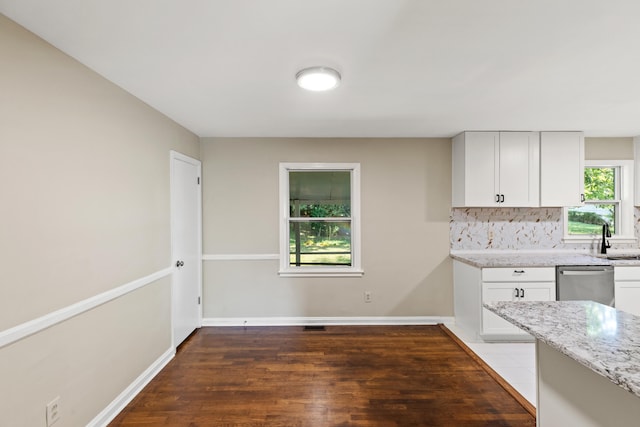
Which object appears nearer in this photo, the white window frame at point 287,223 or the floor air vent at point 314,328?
the floor air vent at point 314,328

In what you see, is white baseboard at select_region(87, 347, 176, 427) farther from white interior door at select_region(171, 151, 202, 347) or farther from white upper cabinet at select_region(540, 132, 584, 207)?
white upper cabinet at select_region(540, 132, 584, 207)

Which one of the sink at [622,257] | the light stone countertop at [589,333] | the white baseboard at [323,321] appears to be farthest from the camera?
the white baseboard at [323,321]

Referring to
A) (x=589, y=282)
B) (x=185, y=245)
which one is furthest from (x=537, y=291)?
(x=185, y=245)

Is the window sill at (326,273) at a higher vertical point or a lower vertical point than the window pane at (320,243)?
lower

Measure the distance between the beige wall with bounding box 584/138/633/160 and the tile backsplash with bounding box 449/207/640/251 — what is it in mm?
724

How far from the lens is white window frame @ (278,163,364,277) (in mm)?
3848

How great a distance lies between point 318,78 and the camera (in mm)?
1991

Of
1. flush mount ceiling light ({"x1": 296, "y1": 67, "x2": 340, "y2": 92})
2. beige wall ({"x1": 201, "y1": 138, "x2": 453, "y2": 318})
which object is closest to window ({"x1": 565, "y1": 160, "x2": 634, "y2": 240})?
beige wall ({"x1": 201, "y1": 138, "x2": 453, "y2": 318})

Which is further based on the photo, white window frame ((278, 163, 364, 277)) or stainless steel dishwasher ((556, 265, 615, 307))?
white window frame ((278, 163, 364, 277))

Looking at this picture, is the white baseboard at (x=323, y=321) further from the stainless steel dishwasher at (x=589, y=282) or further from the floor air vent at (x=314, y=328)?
the stainless steel dishwasher at (x=589, y=282)

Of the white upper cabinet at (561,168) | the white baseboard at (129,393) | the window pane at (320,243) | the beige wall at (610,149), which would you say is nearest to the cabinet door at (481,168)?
the white upper cabinet at (561,168)

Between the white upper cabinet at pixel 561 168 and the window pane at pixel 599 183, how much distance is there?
1.58 ft

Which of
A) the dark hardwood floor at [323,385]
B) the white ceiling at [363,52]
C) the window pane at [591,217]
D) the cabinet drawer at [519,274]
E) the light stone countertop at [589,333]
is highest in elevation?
the white ceiling at [363,52]

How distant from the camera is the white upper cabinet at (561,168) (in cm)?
357
